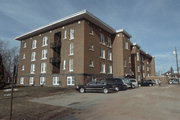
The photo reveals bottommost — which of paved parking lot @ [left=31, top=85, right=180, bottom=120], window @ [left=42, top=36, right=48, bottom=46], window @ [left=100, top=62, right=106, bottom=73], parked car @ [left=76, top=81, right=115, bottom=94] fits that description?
paved parking lot @ [left=31, top=85, right=180, bottom=120]

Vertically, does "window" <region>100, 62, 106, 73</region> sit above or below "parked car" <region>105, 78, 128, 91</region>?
above

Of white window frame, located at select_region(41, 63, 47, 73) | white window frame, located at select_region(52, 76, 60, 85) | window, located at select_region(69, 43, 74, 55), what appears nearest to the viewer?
window, located at select_region(69, 43, 74, 55)

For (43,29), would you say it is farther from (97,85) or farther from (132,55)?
→ (132,55)

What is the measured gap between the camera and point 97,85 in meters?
21.6

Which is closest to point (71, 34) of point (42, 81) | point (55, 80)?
point (55, 80)

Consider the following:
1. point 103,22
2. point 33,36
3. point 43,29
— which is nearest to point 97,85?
point 103,22

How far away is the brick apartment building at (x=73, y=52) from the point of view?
29500mm

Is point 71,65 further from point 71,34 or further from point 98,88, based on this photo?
point 98,88

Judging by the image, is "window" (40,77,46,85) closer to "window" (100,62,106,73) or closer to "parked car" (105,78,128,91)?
"window" (100,62,106,73)

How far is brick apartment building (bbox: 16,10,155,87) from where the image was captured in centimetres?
2950

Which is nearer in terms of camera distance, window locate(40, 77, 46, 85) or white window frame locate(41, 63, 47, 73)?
window locate(40, 77, 46, 85)

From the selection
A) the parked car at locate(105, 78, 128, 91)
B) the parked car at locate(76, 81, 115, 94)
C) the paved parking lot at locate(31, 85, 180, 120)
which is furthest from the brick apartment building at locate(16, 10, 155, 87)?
the paved parking lot at locate(31, 85, 180, 120)

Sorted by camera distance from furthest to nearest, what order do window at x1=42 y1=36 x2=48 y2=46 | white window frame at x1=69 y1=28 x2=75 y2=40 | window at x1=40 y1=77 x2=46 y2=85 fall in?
window at x1=42 y1=36 x2=48 y2=46
window at x1=40 y1=77 x2=46 y2=85
white window frame at x1=69 y1=28 x2=75 y2=40

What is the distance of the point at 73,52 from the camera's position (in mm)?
30625
